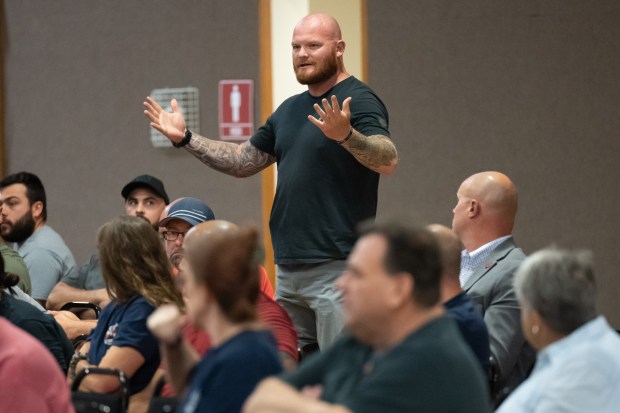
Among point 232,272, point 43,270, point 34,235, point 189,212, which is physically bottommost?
point 43,270

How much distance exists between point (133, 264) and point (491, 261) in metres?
1.30

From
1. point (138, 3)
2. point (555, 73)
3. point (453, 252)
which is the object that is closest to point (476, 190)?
point (453, 252)

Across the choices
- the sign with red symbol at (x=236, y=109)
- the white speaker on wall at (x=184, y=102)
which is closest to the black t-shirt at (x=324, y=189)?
the sign with red symbol at (x=236, y=109)

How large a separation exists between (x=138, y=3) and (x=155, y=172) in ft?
3.57

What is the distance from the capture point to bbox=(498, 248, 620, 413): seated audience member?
202 centimetres

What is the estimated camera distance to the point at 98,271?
4.96 metres

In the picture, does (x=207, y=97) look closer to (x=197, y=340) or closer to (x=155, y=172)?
(x=155, y=172)

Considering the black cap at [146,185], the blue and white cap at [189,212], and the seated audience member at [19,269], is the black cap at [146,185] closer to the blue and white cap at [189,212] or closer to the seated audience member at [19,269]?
the seated audience member at [19,269]

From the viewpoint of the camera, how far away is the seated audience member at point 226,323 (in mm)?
1770

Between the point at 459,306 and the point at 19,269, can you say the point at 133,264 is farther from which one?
the point at 19,269

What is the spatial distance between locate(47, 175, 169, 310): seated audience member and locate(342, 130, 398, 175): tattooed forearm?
1.82m

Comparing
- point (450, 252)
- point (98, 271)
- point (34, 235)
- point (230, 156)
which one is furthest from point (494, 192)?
point (34, 235)

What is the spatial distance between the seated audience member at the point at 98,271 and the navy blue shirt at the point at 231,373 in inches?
119

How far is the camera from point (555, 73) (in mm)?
5590
